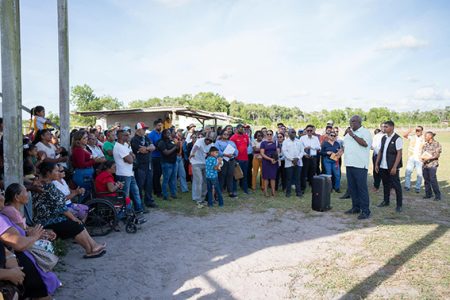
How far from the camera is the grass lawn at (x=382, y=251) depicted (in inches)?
151

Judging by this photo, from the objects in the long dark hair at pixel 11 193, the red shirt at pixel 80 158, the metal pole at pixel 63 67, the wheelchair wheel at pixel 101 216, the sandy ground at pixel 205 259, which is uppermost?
the metal pole at pixel 63 67

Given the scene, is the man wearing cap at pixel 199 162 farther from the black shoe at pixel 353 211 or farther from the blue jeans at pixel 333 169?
the blue jeans at pixel 333 169

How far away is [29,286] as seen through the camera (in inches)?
124

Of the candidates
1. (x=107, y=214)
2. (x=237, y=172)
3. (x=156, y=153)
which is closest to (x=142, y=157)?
(x=156, y=153)

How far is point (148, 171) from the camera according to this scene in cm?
746

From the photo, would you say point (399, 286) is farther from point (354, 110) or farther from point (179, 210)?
point (354, 110)

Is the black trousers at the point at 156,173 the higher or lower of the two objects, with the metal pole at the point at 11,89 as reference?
lower

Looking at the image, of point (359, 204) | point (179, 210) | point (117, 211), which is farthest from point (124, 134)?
point (359, 204)

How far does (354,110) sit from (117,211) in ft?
269

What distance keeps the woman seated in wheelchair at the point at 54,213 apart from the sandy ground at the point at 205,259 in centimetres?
39

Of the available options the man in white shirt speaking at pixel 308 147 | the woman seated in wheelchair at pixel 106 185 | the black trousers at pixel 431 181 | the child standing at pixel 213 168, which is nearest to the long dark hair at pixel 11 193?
the woman seated in wheelchair at pixel 106 185

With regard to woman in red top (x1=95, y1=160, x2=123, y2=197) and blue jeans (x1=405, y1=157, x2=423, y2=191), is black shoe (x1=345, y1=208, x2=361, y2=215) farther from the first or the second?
woman in red top (x1=95, y1=160, x2=123, y2=197)

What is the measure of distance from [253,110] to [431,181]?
308 feet

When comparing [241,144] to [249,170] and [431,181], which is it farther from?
[431,181]
